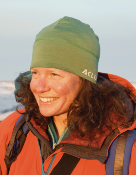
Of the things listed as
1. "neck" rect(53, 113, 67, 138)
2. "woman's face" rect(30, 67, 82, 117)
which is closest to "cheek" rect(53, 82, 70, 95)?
"woman's face" rect(30, 67, 82, 117)

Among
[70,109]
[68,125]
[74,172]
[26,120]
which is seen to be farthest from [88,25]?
[74,172]

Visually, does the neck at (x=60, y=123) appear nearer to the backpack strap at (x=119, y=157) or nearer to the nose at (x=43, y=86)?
the nose at (x=43, y=86)

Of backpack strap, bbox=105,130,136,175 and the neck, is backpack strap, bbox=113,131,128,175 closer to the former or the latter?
backpack strap, bbox=105,130,136,175

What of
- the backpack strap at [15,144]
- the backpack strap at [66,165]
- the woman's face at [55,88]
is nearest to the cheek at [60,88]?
the woman's face at [55,88]

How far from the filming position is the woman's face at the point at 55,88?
6.56 ft

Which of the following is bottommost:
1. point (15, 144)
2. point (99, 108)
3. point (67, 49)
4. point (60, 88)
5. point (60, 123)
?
point (15, 144)

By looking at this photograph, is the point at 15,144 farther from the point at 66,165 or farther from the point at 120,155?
the point at 120,155

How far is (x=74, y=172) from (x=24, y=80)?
1367mm

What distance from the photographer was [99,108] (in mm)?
2215

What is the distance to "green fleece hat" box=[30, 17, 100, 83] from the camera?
2.10 metres

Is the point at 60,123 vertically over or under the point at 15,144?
over

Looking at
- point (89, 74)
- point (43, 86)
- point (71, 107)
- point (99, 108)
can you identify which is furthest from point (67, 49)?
point (99, 108)

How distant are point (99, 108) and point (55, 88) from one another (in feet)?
1.79

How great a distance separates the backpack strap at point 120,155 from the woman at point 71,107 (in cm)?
4
